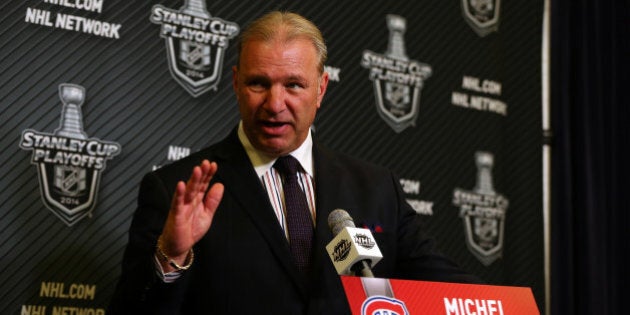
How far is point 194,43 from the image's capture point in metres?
2.86

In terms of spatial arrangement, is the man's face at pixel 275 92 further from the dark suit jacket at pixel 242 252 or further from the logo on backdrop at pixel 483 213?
the logo on backdrop at pixel 483 213

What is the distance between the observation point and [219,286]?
211 centimetres

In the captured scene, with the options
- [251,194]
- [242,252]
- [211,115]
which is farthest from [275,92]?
[211,115]

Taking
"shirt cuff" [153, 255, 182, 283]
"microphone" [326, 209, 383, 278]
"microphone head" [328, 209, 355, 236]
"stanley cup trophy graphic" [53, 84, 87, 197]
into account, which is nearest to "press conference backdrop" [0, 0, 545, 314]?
"stanley cup trophy graphic" [53, 84, 87, 197]

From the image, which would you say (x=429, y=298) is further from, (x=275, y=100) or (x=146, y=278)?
(x=275, y=100)

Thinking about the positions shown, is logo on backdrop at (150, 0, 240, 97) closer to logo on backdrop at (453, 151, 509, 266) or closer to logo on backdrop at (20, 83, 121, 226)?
logo on backdrop at (20, 83, 121, 226)

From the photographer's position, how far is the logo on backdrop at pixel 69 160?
102 inches

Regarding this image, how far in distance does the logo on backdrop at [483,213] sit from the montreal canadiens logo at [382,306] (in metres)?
1.93

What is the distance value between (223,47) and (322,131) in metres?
0.53

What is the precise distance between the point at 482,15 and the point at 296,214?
1.77 meters

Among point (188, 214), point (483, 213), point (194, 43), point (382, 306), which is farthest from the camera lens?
point (483, 213)

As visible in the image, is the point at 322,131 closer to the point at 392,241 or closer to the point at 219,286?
the point at 392,241

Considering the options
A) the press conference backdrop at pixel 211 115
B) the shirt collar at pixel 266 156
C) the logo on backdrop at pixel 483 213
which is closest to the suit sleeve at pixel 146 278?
the shirt collar at pixel 266 156
